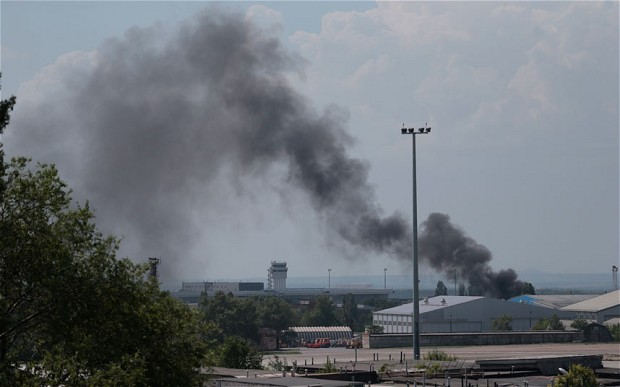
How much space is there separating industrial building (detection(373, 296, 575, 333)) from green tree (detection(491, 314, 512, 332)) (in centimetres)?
128

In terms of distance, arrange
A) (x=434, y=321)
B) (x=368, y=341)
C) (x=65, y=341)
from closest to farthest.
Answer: (x=65, y=341) < (x=368, y=341) < (x=434, y=321)

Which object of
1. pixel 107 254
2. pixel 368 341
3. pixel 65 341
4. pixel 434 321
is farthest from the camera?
pixel 434 321

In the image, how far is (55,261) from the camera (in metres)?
30.1

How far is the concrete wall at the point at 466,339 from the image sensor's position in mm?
109250

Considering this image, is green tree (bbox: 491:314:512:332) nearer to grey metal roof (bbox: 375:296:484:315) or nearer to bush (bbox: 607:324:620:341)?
grey metal roof (bbox: 375:296:484:315)

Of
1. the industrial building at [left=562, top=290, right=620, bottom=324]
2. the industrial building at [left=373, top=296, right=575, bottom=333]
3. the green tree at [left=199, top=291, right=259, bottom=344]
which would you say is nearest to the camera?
the green tree at [left=199, top=291, right=259, bottom=344]

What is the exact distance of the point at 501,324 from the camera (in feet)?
460

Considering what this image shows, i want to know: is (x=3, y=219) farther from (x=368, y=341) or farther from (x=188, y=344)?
(x=368, y=341)

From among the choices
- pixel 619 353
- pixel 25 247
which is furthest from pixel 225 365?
pixel 25 247

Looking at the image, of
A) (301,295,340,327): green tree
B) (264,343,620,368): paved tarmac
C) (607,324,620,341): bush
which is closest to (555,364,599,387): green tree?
(264,343,620,368): paved tarmac

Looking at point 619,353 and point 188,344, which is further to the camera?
point 619,353

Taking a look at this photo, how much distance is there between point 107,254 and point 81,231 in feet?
3.38

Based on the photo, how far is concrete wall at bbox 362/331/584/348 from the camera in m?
109

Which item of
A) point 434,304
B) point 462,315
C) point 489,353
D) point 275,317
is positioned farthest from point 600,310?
point 489,353
